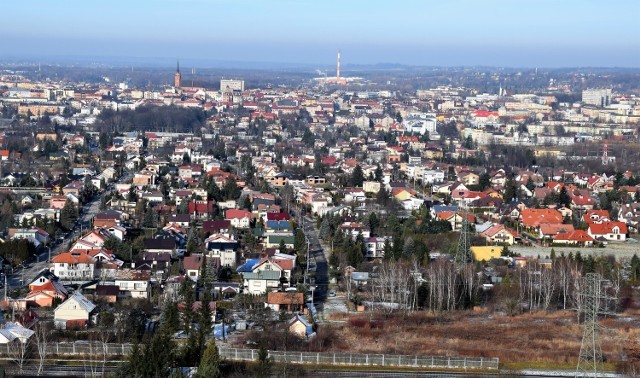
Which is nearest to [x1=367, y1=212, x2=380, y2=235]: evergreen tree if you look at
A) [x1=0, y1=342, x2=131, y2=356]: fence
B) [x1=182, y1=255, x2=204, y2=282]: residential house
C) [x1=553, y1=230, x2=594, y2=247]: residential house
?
[x1=553, y1=230, x2=594, y2=247]: residential house

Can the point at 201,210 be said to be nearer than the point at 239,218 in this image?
No

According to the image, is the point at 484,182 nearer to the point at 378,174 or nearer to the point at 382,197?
the point at 378,174

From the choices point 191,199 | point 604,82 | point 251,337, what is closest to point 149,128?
point 191,199

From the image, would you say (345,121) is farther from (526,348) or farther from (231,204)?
(526,348)

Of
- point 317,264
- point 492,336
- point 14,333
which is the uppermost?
point 14,333

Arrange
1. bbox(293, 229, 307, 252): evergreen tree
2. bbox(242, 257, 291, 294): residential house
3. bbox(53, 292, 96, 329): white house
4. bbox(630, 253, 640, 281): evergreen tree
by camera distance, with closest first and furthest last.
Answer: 1. bbox(53, 292, 96, 329): white house
2. bbox(242, 257, 291, 294): residential house
3. bbox(630, 253, 640, 281): evergreen tree
4. bbox(293, 229, 307, 252): evergreen tree

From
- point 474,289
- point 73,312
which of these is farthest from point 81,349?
point 474,289

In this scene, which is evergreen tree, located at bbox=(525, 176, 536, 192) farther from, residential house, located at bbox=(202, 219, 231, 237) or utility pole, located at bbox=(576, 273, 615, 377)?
utility pole, located at bbox=(576, 273, 615, 377)

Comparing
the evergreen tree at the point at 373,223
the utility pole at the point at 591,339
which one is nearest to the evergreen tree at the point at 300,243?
the evergreen tree at the point at 373,223
